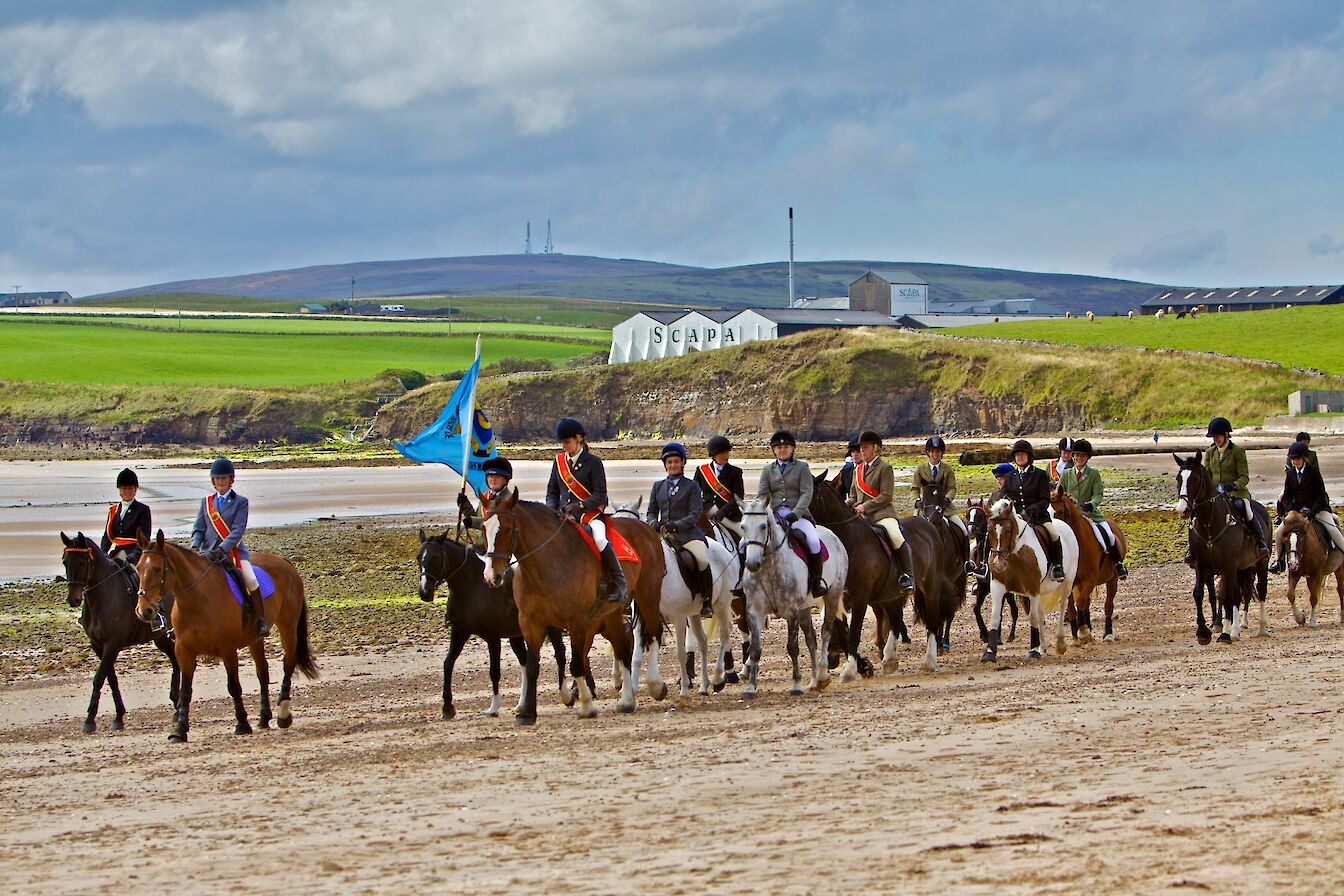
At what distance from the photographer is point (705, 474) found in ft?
55.7

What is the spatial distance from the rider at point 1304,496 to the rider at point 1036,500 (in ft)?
12.7

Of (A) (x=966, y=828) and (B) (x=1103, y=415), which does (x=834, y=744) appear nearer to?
(A) (x=966, y=828)

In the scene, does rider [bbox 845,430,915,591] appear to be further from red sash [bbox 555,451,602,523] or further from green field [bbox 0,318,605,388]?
green field [bbox 0,318,605,388]

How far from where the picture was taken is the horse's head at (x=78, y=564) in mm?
16047

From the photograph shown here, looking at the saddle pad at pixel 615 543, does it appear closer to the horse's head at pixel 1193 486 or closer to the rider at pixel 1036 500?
the rider at pixel 1036 500

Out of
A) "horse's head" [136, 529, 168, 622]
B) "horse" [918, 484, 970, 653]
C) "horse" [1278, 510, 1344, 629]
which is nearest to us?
"horse's head" [136, 529, 168, 622]

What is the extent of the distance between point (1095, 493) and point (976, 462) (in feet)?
137

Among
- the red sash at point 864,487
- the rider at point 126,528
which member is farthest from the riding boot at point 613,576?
the rider at point 126,528

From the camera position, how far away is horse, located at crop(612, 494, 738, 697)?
53.6 feet

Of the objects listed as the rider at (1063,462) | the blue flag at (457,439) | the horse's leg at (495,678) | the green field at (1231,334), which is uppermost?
the green field at (1231,334)

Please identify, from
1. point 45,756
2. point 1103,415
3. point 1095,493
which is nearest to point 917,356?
point 1103,415

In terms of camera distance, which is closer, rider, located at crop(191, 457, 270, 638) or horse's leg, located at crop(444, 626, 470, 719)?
rider, located at crop(191, 457, 270, 638)

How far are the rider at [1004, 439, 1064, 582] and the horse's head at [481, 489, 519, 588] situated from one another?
6838 mm

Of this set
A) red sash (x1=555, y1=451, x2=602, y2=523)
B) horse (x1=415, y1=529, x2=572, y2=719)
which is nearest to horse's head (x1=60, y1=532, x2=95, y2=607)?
horse (x1=415, y1=529, x2=572, y2=719)
